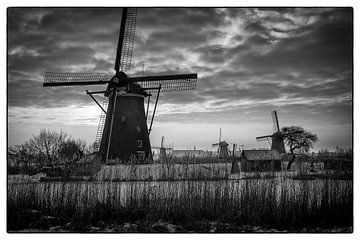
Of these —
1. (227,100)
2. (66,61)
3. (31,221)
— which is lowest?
(31,221)

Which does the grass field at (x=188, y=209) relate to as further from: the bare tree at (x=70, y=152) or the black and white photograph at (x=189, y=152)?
the bare tree at (x=70, y=152)

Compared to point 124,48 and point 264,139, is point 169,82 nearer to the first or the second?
point 124,48

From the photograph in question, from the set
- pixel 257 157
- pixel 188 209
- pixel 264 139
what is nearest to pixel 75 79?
pixel 257 157

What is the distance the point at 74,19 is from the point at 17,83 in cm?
180

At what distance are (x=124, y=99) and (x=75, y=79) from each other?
246cm

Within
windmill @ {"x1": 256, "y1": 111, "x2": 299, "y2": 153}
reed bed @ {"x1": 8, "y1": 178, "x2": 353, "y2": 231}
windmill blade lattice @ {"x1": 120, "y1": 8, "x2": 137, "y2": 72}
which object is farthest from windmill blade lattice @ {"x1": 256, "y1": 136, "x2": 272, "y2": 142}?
reed bed @ {"x1": 8, "y1": 178, "x2": 353, "y2": 231}

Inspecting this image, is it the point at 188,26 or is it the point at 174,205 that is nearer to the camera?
the point at 174,205

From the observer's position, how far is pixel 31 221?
5.14 meters

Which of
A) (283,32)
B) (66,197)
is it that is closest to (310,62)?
(283,32)

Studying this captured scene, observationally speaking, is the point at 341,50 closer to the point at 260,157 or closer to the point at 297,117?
the point at 297,117

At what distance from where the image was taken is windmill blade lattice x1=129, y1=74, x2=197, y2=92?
43.5ft

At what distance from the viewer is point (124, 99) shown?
14.7 meters

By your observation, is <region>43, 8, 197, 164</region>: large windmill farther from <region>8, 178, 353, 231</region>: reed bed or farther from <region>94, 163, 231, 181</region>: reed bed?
<region>8, 178, 353, 231</region>: reed bed

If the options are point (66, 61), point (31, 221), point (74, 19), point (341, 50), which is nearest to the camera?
point (31, 221)
